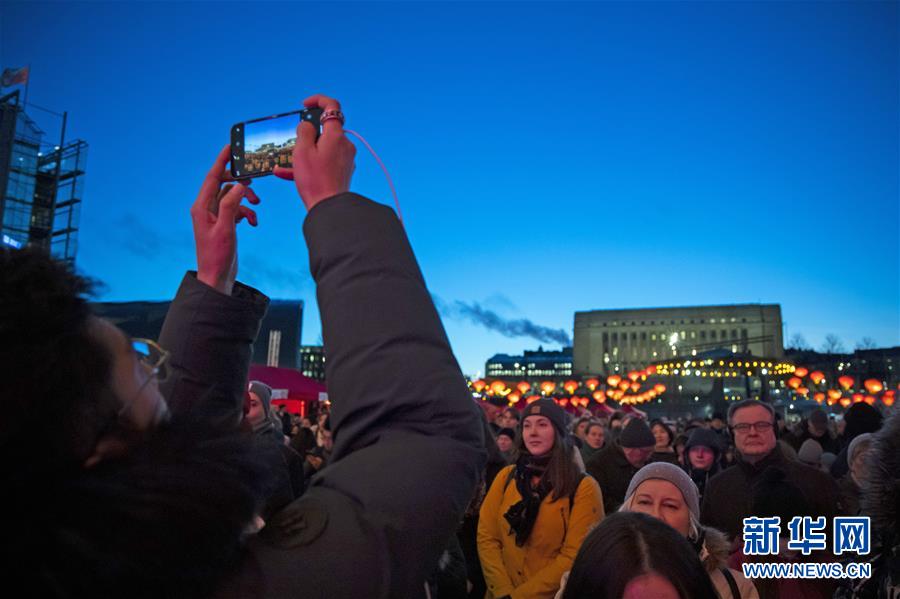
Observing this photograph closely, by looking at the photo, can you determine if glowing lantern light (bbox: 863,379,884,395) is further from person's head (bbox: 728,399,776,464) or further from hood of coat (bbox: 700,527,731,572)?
hood of coat (bbox: 700,527,731,572)

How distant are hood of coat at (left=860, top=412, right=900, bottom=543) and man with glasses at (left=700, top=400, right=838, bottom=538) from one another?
7.22 ft

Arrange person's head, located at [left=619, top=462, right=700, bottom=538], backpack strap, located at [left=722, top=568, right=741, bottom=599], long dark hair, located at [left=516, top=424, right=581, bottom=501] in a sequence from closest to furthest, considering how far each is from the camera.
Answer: backpack strap, located at [left=722, top=568, right=741, bottom=599], person's head, located at [left=619, top=462, right=700, bottom=538], long dark hair, located at [left=516, top=424, right=581, bottom=501]

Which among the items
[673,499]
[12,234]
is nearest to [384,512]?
[673,499]

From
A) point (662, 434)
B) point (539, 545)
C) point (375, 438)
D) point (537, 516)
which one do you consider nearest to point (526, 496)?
point (537, 516)

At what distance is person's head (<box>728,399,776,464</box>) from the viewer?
521 centimetres

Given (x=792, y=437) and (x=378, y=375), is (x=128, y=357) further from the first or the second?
(x=792, y=437)

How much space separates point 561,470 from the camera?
4.92 meters

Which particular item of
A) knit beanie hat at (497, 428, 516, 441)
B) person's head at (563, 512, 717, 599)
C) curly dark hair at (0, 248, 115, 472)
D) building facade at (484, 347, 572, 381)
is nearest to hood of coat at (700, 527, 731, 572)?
person's head at (563, 512, 717, 599)

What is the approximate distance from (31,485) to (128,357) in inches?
8.8

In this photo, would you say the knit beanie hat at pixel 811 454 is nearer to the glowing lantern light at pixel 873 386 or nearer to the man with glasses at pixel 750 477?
the man with glasses at pixel 750 477

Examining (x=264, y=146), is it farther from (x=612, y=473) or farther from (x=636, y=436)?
(x=636, y=436)

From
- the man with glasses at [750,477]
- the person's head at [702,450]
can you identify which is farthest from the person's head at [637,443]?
the man with glasses at [750,477]

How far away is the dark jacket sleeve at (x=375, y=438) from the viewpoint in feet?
2.71

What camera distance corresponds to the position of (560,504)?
15.4 feet
